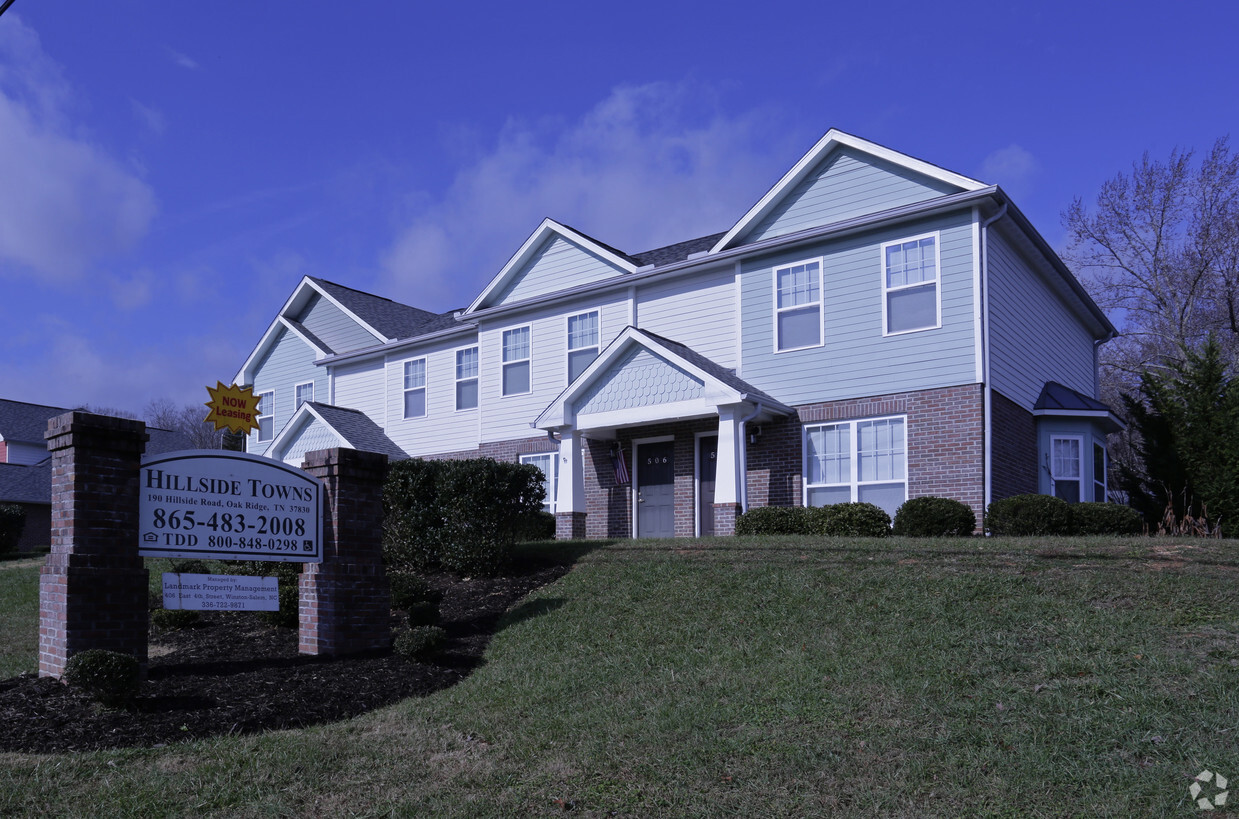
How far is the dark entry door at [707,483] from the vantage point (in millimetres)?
18203

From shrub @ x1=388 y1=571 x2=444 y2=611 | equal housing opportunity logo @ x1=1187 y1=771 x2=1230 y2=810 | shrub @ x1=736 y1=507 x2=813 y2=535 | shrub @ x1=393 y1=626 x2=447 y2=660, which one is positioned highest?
shrub @ x1=736 y1=507 x2=813 y2=535

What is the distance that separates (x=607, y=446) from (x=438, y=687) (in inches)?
440

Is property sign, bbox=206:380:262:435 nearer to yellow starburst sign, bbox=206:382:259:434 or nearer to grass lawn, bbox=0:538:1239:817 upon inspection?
yellow starburst sign, bbox=206:382:259:434

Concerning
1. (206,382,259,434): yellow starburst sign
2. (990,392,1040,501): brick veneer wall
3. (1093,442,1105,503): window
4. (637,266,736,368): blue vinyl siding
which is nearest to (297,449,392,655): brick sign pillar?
(637,266,736,368): blue vinyl siding

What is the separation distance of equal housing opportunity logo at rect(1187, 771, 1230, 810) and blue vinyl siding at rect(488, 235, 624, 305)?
15968 millimetres

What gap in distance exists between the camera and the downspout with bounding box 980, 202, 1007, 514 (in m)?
15.2

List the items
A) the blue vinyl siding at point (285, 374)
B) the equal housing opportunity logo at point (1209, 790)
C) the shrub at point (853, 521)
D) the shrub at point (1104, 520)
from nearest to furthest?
the equal housing opportunity logo at point (1209, 790) → the shrub at point (1104, 520) → the shrub at point (853, 521) → the blue vinyl siding at point (285, 374)

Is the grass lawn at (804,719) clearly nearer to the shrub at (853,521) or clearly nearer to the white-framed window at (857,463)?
A: the shrub at (853,521)

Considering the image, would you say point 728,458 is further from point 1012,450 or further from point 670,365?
point 1012,450

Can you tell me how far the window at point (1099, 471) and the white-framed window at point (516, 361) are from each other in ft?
37.4

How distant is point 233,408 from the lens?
26625mm

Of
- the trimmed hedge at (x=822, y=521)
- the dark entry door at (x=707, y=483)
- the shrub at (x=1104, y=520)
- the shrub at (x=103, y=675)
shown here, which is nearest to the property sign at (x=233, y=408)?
the dark entry door at (x=707, y=483)

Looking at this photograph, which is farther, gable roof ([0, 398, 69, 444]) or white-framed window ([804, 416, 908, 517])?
gable roof ([0, 398, 69, 444])

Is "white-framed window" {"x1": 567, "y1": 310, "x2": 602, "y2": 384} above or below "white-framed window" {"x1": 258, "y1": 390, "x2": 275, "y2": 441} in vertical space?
above
